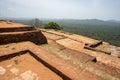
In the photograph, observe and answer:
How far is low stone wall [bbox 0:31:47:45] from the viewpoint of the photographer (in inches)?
175

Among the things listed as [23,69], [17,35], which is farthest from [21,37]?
[23,69]

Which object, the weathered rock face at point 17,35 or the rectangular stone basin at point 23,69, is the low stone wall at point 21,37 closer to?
the weathered rock face at point 17,35

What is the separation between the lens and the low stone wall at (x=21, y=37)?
175 inches

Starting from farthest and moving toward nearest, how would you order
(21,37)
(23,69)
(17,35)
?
(21,37), (17,35), (23,69)

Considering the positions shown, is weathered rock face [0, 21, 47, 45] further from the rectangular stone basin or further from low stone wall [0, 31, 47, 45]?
the rectangular stone basin

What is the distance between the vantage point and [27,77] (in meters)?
2.55

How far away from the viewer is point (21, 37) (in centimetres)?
493

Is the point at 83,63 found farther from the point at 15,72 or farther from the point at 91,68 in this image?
the point at 15,72

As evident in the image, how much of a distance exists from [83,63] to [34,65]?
1842 millimetres

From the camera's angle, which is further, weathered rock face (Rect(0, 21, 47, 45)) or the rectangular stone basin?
weathered rock face (Rect(0, 21, 47, 45))

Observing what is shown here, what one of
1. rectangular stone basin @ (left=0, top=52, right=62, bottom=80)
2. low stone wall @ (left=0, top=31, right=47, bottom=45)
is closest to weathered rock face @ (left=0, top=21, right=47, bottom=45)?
low stone wall @ (left=0, top=31, right=47, bottom=45)

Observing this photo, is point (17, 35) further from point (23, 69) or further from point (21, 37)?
point (23, 69)

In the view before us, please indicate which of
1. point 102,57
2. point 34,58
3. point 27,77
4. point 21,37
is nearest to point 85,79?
point 27,77

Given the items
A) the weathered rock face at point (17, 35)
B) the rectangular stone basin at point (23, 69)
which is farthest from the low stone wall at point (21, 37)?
the rectangular stone basin at point (23, 69)
